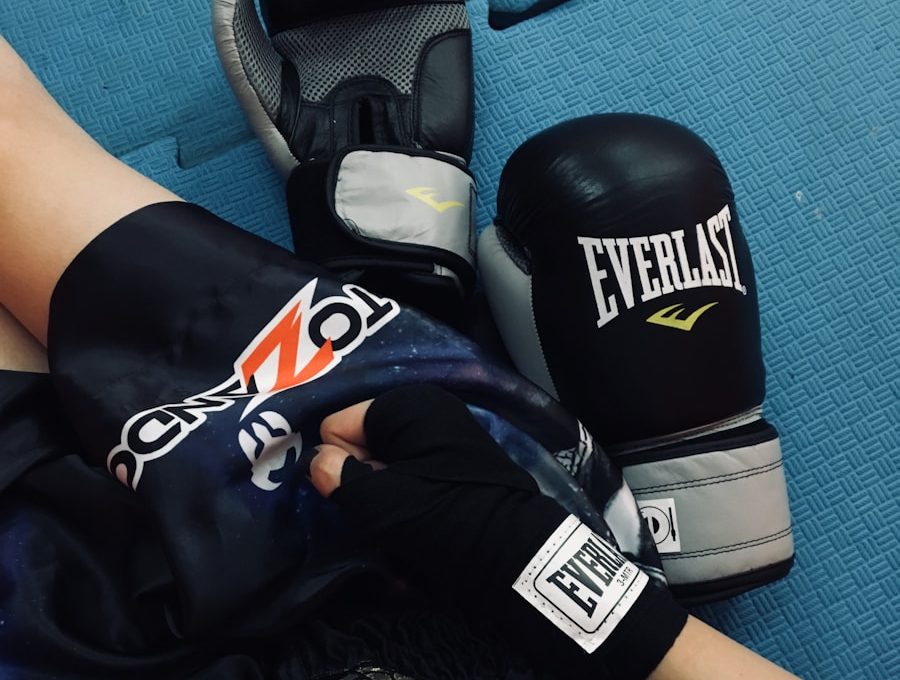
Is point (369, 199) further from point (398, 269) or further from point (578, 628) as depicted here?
point (578, 628)

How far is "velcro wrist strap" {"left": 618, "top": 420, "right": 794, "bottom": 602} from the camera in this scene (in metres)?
0.75

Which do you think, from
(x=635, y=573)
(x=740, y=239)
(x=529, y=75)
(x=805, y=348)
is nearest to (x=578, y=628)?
(x=635, y=573)

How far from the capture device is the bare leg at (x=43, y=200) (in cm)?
72

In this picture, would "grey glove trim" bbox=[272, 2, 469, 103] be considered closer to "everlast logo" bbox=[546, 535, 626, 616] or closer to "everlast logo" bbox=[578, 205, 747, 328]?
"everlast logo" bbox=[578, 205, 747, 328]

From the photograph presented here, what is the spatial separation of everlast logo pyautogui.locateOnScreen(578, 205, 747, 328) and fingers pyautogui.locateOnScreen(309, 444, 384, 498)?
27cm

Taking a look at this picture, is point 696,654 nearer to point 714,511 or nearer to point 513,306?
point 714,511

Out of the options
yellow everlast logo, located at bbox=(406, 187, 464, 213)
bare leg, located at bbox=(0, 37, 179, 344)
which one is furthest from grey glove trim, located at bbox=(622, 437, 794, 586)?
bare leg, located at bbox=(0, 37, 179, 344)

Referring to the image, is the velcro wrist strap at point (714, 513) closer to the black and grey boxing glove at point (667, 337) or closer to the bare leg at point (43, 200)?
the black and grey boxing glove at point (667, 337)

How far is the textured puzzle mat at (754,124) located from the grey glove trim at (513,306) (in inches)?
6.9

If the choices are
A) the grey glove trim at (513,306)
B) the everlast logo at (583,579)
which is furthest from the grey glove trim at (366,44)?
the everlast logo at (583,579)

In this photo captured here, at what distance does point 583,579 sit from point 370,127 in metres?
0.62

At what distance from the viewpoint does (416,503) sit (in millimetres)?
614

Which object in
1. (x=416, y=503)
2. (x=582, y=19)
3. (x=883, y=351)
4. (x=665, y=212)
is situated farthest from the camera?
(x=582, y=19)

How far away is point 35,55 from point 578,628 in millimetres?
1019
